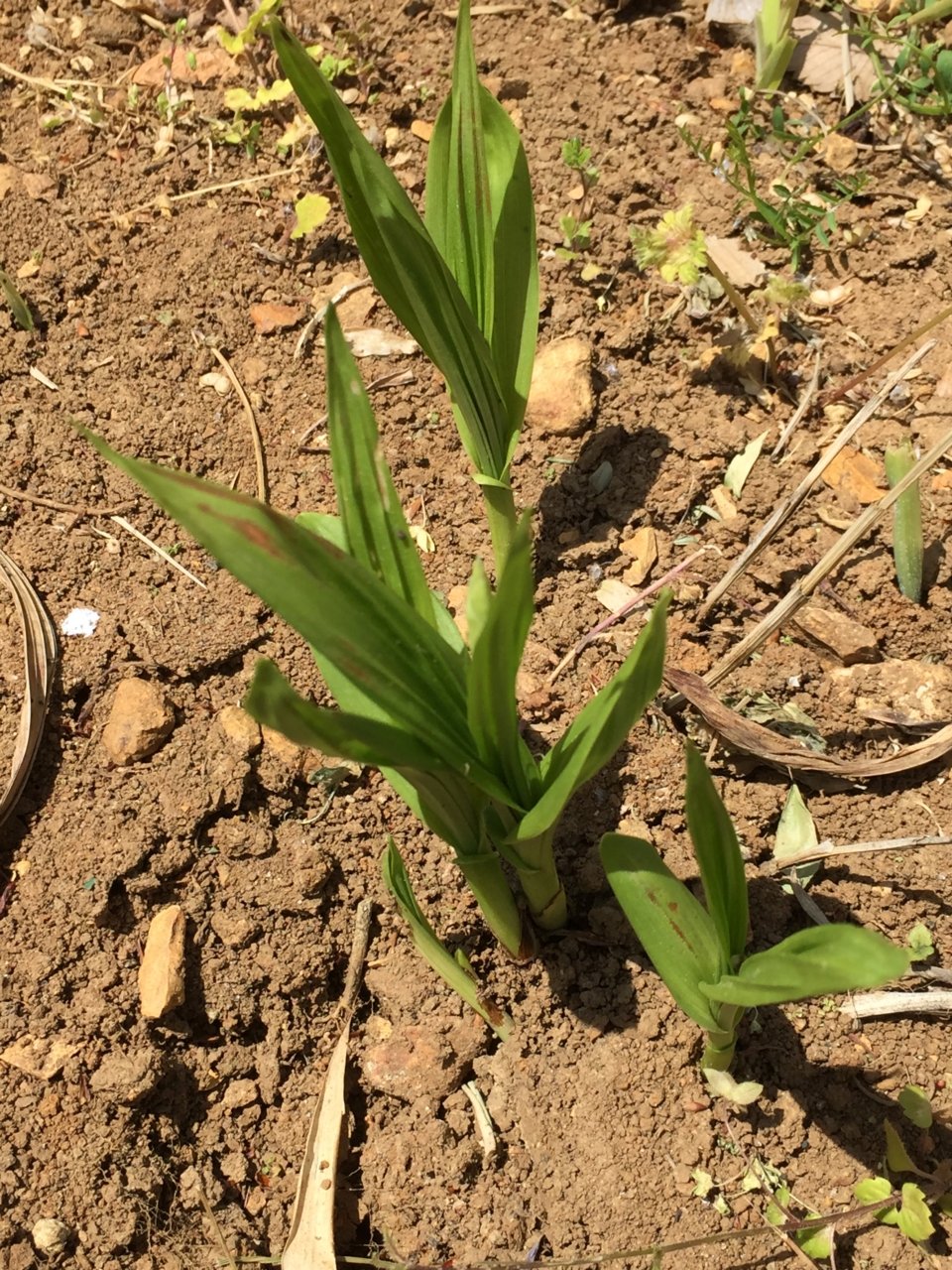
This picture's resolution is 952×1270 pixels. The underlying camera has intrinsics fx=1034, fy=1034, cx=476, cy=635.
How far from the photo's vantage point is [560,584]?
1.63 m

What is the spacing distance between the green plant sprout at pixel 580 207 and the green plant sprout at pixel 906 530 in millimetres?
672

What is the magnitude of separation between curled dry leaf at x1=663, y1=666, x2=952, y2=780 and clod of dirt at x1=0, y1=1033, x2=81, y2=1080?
961mm

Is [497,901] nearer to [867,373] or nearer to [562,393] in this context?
[562,393]

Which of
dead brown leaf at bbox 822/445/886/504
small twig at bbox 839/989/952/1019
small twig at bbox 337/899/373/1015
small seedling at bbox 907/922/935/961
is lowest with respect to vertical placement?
small twig at bbox 337/899/373/1015

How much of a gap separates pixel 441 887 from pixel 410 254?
0.83 metres

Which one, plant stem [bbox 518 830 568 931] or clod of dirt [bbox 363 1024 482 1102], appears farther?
clod of dirt [bbox 363 1024 482 1102]

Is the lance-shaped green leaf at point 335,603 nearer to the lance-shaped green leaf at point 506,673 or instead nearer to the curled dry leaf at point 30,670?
the lance-shaped green leaf at point 506,673

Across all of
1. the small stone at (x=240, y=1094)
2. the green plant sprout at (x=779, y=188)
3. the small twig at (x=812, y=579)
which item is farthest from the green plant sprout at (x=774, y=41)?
the small stone at (x=240, y=1094)

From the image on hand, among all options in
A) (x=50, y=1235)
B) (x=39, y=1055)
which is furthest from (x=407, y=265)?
(x=50, y=1235)

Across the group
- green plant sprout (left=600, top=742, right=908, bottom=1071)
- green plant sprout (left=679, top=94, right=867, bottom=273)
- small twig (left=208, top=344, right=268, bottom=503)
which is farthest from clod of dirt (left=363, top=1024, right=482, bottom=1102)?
green plant sprout (left=679, top=94, right=867, bottom=273)

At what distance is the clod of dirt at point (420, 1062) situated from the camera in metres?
1.34

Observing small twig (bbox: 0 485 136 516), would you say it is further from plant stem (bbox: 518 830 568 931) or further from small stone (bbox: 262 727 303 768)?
plant stem (bbox: 518 830 568 931)

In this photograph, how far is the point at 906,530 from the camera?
1.48 m

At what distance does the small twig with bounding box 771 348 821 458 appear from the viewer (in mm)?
1687
